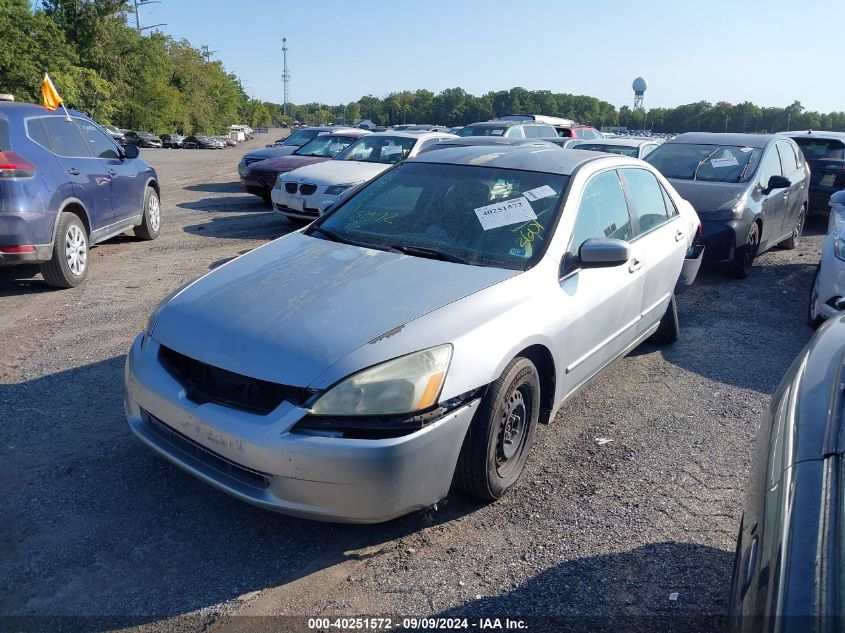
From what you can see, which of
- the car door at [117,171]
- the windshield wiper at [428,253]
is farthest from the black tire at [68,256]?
the windshield wiper at [428,253]

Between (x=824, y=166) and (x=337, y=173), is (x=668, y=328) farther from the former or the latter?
(x=824, y=166)

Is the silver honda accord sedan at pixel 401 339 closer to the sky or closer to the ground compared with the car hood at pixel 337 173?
closer to the ground

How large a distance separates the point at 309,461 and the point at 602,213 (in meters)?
2.53

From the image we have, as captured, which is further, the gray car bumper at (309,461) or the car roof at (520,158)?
the car roof at (520,158)

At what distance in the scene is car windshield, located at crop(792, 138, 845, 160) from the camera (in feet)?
40.1

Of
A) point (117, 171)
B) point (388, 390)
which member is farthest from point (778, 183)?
point (117, 171)

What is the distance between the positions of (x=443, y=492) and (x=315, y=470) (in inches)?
24.1

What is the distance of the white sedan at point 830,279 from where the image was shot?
5.65 meters

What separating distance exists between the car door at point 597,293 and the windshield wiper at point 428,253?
58 cm

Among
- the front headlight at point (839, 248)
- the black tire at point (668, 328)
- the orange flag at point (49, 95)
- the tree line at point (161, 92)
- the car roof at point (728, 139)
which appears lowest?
the black tire at point (668, 328)

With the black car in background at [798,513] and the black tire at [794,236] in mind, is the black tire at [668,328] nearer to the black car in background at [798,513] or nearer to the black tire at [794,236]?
the black car in background at [798,513]

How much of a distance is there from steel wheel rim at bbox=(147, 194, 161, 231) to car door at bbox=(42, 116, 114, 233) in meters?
1.53

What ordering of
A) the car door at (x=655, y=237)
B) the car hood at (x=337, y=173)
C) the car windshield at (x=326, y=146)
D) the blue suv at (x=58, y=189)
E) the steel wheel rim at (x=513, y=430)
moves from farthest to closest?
the car windshield at (x=326, y=146)
the car hood at (x=337, y=173)
the blue suv at (x=58, y=189)
the car door at (x=655, y=237)
the steel wheel rim at (x=513, y=430)

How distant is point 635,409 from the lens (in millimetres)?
4613
